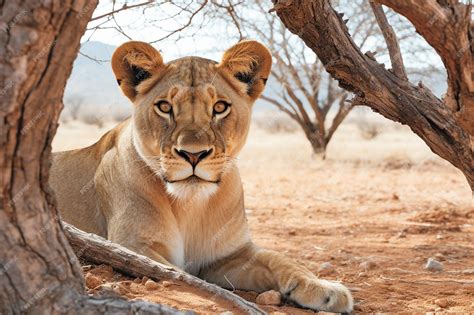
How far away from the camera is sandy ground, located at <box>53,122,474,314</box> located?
351 centimetres

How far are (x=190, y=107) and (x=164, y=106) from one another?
0.19 m

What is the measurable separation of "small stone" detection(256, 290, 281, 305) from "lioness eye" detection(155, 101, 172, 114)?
1090mm

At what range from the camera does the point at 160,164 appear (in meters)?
3.62

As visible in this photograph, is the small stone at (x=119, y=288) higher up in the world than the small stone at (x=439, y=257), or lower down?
lower down

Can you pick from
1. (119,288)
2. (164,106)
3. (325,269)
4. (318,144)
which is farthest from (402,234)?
(318,144)

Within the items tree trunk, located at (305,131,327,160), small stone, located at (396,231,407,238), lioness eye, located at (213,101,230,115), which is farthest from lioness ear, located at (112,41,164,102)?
tree trunk, located at (305,131,327,160)

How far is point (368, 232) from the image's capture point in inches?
256

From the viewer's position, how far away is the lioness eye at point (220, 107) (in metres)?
3.69

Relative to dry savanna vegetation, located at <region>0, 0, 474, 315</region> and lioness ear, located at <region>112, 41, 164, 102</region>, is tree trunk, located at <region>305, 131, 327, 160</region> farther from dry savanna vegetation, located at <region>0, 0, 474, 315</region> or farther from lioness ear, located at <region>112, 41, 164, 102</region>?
lioness ear, located at <region>112, 41, 164, 102</region>

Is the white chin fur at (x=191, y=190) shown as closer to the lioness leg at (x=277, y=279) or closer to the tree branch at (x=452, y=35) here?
the lioness leg at (x=277, y=279)

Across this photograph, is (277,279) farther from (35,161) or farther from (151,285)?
(35,161)

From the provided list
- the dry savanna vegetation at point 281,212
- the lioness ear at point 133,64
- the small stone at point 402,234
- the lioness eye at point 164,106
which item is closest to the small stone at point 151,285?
the dry savanna vegetation at point 281,212

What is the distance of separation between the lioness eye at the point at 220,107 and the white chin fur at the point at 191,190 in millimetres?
406

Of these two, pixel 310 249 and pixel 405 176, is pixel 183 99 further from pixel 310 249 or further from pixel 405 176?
pixel 405 176
